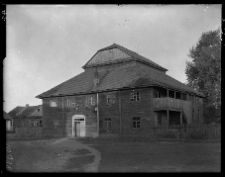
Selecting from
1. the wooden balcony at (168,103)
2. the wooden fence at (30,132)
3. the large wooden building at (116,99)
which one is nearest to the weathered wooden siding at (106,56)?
the large wooden building at (116,99)

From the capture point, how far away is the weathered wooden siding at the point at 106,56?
6.74 meters

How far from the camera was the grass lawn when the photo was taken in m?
5.19

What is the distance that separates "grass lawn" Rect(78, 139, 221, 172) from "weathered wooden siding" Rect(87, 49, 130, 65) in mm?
2646

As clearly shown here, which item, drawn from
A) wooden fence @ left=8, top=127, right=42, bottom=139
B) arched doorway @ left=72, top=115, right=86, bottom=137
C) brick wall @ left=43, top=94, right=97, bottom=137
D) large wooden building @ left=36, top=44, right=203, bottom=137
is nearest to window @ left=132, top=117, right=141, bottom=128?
large wooden building @ left=36, top=44, right=203, bottom=137

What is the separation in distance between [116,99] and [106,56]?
1469 millimetres

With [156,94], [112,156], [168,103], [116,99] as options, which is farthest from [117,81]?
[112,156]

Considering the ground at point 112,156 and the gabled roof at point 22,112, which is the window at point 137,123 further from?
the gabled roof at point 22,112

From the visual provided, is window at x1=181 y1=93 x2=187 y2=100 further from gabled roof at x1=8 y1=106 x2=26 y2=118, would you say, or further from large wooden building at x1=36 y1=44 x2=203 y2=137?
gabled roof at x1=8 y1=106 x2=26 y2=118

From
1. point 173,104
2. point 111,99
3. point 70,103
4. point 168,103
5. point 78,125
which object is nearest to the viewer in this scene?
point 168,103

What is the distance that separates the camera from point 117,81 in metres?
6.80

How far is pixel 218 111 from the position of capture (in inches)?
195

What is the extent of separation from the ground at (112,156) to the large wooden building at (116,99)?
0.45 metres

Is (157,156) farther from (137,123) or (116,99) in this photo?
(116,99)

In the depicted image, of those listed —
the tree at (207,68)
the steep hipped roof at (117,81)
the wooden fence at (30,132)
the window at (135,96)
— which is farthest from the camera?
the wooden fence at (30,132)
